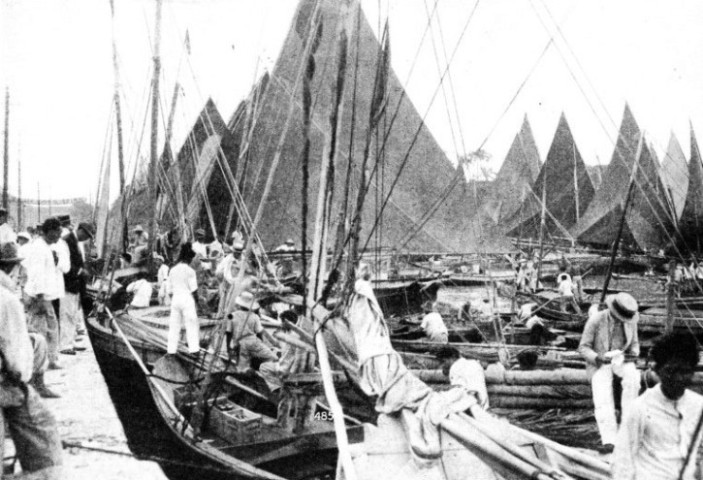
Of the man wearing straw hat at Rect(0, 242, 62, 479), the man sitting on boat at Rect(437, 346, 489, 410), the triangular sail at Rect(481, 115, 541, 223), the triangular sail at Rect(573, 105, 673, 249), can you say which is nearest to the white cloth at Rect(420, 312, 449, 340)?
the man sitting on boat at Rect(437, 346, 489, 410)

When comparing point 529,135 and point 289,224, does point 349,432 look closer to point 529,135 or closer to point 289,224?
point 289,224

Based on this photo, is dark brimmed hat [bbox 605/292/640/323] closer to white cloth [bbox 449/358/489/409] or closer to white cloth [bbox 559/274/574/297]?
white cloth [bbox 449/358/489/409]

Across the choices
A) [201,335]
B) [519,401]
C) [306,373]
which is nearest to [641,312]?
[519,401]

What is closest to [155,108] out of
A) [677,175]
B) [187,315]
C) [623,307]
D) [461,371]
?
[187,315]

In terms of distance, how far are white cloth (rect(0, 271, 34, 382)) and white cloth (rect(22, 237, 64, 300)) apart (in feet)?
12.7

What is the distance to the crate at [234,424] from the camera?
5750 millimetres

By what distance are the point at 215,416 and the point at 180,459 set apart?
62cm

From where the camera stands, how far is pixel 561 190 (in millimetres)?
40719

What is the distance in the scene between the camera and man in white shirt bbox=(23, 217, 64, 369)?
6.67 metres

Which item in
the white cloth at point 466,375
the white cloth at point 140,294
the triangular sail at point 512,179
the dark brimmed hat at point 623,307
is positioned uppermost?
the triangular sail at point 512,179

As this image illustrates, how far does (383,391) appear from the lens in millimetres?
3934

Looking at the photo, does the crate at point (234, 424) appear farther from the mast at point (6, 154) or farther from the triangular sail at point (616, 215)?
the triangular sail at point (616, 215)

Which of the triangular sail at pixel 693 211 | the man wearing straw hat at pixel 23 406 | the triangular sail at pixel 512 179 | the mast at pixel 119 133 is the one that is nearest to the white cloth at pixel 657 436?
the man wearing straw hat at pixel 23 406

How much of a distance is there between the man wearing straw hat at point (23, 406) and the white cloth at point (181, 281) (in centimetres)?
377
